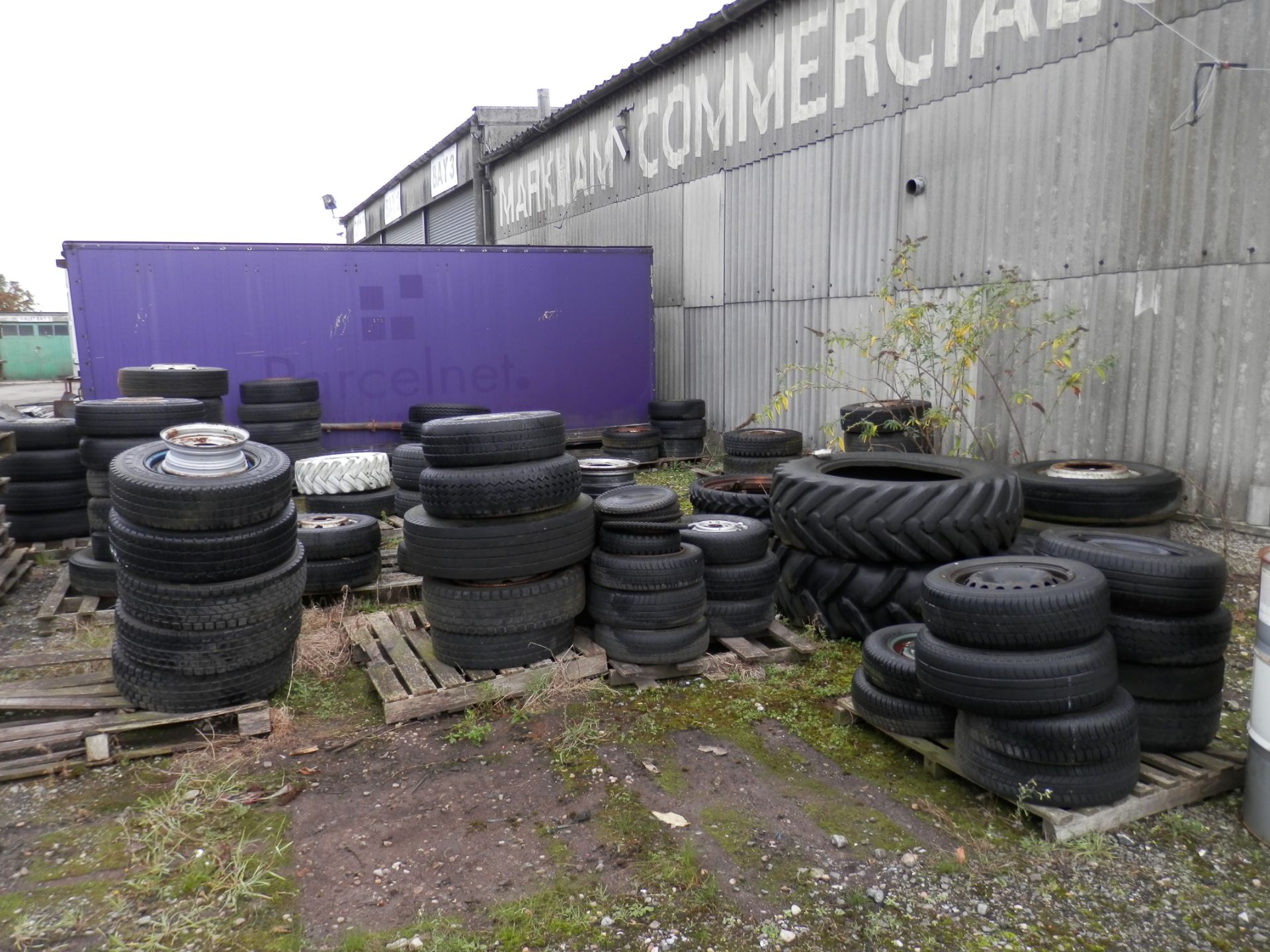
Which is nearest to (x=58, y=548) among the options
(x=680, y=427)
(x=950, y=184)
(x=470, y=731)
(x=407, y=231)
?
(x=470, y=731)

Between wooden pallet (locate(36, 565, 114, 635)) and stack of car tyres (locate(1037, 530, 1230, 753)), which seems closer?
stack of car tyres (locate(1037, 530, 1230, 753))

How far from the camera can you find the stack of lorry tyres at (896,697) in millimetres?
3734

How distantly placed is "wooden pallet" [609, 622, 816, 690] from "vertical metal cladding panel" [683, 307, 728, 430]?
728 centimetres

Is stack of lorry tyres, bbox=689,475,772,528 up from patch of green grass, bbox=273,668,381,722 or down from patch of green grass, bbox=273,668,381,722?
up

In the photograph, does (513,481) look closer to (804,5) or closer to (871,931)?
(871,931)

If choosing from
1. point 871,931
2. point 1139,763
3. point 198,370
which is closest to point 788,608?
point 1139,763

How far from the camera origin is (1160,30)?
624 centimetres

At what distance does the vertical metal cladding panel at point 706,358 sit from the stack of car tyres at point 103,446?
761 centimetres

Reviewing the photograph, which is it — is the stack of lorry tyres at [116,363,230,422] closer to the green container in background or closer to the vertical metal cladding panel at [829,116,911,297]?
the vertical metal cladding panel at [829,116,911,297]

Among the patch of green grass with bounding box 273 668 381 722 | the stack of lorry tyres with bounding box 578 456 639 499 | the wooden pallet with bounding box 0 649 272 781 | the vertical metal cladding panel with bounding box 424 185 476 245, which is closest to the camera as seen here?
the wooden pallet with bounding box 0 649 272 781

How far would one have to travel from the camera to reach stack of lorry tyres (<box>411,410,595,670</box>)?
15.1ft

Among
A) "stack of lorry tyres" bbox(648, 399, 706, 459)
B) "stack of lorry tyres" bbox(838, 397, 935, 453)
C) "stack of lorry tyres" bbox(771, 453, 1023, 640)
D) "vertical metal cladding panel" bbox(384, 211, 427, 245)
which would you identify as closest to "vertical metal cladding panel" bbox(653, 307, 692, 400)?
"stack of lorry tyres" bbox(648, 399, 706, 459)

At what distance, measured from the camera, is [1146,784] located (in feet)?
11.1

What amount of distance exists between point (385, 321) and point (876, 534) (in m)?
8.70
